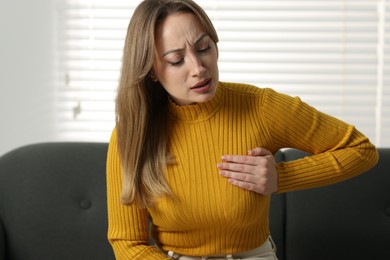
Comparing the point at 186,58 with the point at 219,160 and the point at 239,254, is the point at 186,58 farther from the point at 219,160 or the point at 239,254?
the point at 239,254

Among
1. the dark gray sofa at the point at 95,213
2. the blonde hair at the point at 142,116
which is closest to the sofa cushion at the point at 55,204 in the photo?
the dark gray sofa at the point at 95,213

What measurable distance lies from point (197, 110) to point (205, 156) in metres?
0.13

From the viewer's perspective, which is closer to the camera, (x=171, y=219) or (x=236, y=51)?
(x=171, y=219)

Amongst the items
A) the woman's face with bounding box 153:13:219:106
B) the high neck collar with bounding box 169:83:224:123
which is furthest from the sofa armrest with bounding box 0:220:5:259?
the woman's face with bounding box 153:13:219:106

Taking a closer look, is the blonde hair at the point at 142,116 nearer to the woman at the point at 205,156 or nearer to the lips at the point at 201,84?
Answer: the woman at the point at 205,156

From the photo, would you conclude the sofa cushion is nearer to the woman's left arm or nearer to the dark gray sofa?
the dark gray sofa

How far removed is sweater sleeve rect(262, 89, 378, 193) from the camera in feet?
5.61

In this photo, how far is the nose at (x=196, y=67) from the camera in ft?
5.10

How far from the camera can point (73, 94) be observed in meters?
2.86

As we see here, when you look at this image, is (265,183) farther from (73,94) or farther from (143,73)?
(73,94)

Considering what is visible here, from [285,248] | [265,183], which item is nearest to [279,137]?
[265,183]

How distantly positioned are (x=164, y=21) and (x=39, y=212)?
1.02 metres

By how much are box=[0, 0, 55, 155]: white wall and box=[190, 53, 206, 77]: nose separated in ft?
4.83

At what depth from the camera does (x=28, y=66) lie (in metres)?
2.89
